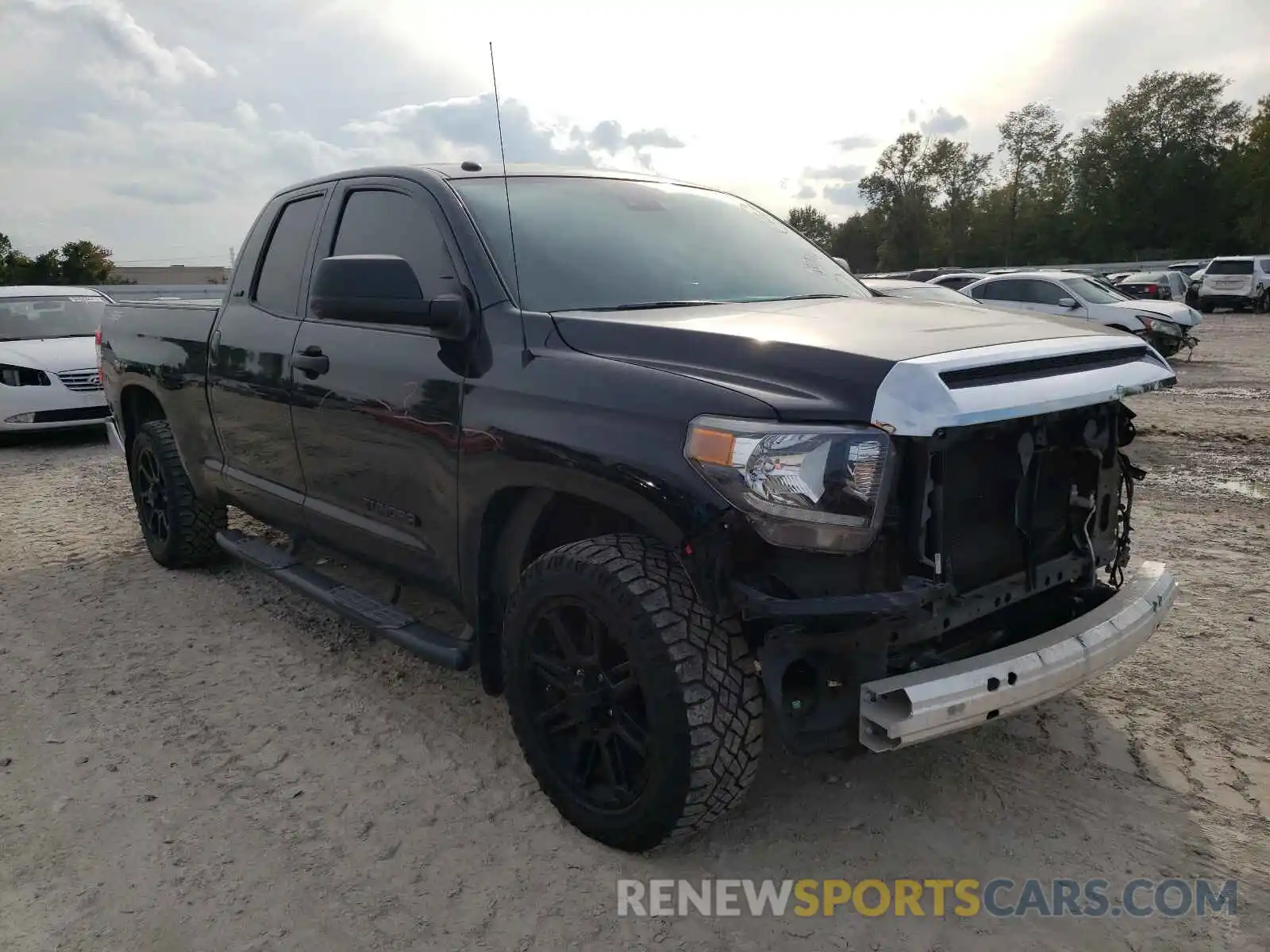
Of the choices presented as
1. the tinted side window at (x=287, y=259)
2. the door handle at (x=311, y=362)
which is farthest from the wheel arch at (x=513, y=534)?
the tinted side window at (x=287, y=259)

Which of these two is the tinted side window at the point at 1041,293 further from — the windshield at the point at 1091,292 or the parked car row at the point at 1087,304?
the windshield at the point at 1091,292

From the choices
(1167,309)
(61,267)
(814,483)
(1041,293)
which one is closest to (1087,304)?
(1041,293)

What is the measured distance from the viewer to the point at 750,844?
2.70 m

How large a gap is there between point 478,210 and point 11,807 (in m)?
2.41

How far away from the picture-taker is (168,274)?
43.7 metres

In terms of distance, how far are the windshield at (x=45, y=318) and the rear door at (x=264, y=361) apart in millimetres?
6969

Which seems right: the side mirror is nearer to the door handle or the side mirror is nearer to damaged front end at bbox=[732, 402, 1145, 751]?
the door handle

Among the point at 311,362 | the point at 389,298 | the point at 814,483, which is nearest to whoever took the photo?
the point at 814,483

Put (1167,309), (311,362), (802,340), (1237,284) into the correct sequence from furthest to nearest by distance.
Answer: (1237,284) → (1167,309) → (311,362) → (802,340)

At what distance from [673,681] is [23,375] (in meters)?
9.40

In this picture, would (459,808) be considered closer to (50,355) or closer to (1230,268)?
(50,355)

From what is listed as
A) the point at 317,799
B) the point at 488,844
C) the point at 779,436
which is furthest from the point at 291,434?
the point at 779,436

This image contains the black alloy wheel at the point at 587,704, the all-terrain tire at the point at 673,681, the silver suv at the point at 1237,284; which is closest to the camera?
the all-terrain tire at the point at 673,681

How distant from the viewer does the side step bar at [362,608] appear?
Answer: 3.09 m
